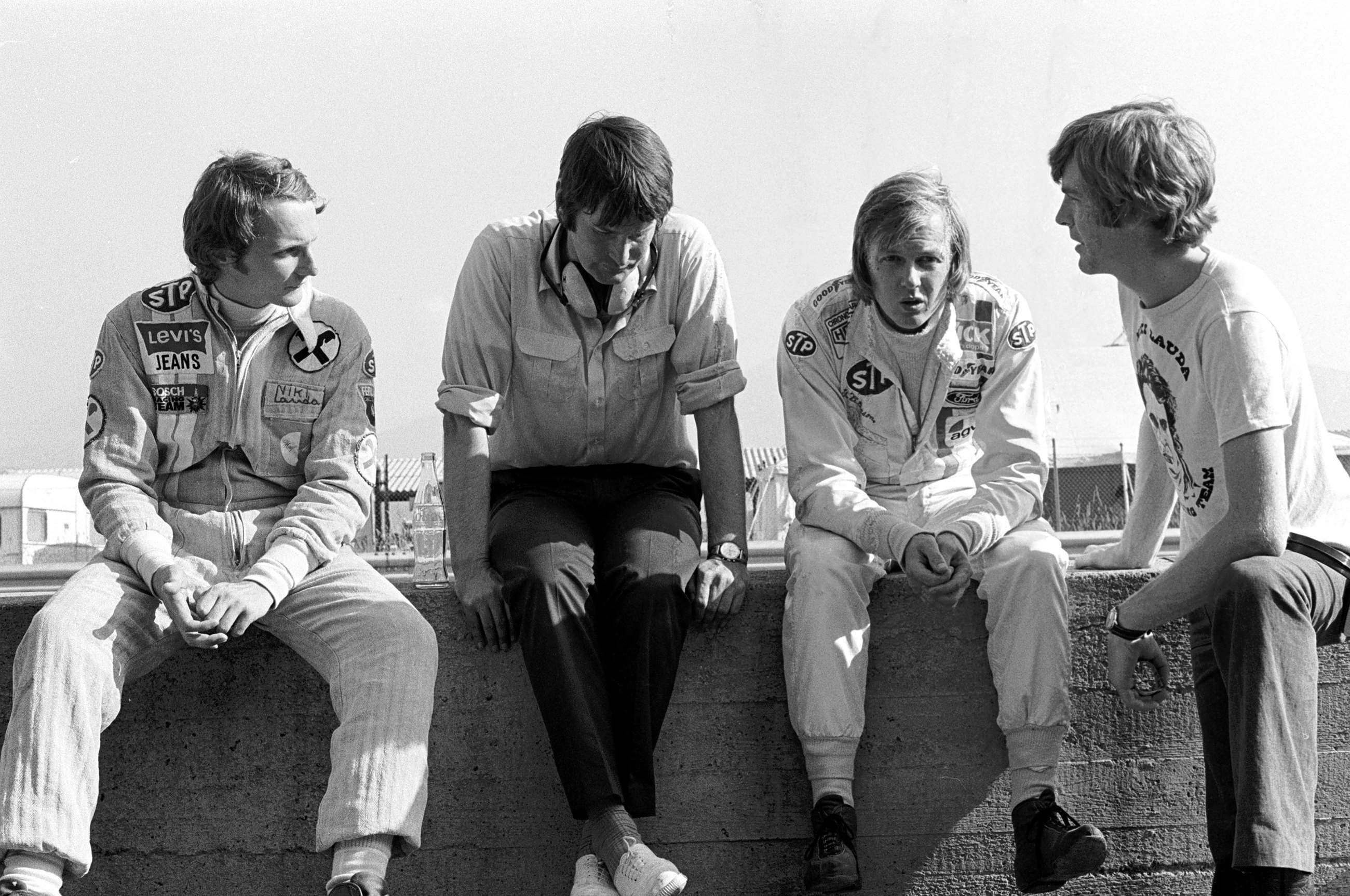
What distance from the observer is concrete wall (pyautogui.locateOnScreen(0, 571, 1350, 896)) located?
11.5ft

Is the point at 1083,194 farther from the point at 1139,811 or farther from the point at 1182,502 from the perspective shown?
the point at 1139,811

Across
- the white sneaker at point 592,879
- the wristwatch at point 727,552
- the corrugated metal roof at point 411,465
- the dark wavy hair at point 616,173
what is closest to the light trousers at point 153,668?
the white sneaker at point 592,879

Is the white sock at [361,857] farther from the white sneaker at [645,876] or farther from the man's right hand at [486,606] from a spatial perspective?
the man's right hand at [486,606]

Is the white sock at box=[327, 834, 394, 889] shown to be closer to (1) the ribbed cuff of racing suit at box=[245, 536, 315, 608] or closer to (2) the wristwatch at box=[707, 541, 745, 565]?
(1) the ribbed cuff of racing suit at box=[245, 536, 315, 608]

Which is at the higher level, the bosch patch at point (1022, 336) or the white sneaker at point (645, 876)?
the bosch patch at point (1022, 336)

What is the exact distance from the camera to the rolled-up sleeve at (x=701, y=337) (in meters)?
3.65

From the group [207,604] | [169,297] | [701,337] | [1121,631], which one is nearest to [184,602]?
[207,604]

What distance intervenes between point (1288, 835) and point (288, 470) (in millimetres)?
2450

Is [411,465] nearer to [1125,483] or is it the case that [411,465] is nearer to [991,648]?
[1125,483]

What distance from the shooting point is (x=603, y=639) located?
3316 mm

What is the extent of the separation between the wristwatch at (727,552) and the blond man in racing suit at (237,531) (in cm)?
78

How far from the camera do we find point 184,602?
308cm

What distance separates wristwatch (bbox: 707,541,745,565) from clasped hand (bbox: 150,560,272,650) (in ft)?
3.66

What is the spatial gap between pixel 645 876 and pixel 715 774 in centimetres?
64
